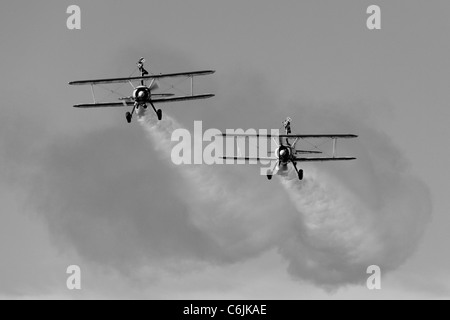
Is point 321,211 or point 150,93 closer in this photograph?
point 150,93
